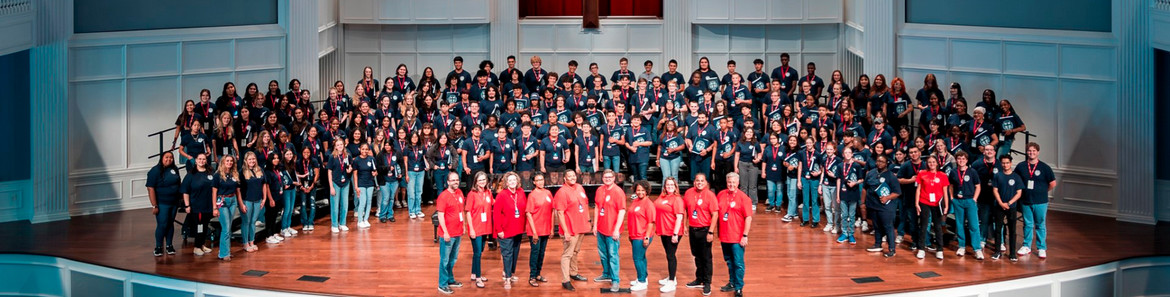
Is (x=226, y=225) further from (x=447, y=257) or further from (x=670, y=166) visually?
(x=670, y=166)

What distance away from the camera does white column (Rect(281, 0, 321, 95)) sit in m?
20.6

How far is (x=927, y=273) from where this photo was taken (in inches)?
571

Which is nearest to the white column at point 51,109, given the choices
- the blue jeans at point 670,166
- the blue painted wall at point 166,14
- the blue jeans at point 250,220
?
the blue painted wall at point 166,14

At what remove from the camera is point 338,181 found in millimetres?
16688

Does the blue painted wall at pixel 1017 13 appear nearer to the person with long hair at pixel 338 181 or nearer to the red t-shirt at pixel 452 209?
the person with long hair at pixel 338 181

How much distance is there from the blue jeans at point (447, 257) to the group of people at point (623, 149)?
29 cm

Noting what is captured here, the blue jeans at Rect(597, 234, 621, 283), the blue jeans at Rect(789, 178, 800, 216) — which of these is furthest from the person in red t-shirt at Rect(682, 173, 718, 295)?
the blue jeans at Rect(789, 178, 800, 216)

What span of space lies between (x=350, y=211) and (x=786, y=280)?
7307mm

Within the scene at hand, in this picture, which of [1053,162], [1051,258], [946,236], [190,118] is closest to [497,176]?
[190,118]

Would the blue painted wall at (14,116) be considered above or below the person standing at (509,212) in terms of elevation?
above

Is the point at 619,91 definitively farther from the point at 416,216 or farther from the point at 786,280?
the point at 786,280

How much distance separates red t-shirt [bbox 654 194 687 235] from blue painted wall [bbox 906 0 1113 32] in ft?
27.6

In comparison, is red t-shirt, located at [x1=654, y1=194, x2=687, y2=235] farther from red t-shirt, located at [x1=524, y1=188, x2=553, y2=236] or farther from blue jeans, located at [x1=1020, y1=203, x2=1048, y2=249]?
blue jeans, located at [x1=1020, y1=203, x2=1048, y2=249]

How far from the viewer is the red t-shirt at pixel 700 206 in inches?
524
